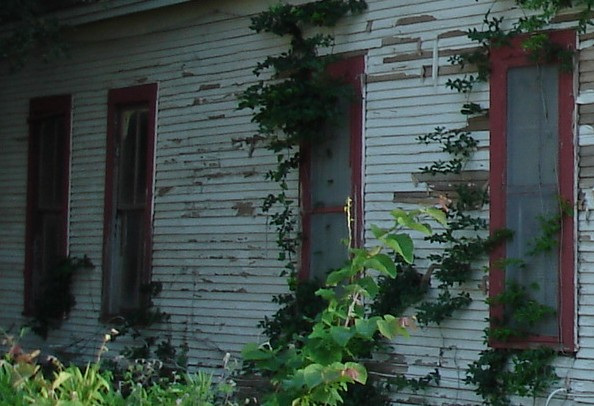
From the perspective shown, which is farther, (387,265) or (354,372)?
(387,265)

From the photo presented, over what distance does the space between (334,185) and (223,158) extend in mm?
1422

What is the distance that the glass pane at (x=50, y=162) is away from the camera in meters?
13.4

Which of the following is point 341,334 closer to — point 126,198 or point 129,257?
point 129,257

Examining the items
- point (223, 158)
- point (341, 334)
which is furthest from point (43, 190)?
point (341, 334)

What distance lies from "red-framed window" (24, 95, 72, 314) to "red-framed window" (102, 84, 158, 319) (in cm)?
92

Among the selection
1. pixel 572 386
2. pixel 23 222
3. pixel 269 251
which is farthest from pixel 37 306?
pixel 572 386

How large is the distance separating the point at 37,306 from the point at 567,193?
6.56 m

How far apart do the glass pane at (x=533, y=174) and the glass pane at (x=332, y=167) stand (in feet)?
5.49

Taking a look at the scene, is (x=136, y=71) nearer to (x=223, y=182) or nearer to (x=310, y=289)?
(x=223, y=182)

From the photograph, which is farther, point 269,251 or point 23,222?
point 23,222

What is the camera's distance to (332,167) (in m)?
10.5

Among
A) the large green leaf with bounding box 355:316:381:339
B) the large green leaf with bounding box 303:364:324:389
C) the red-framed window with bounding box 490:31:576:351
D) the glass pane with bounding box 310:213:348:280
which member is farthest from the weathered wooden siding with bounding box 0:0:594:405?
the large green leaf with bounding box 303:364:324:389

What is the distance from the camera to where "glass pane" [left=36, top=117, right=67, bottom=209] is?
528 inches

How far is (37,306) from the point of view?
43.3 ft
